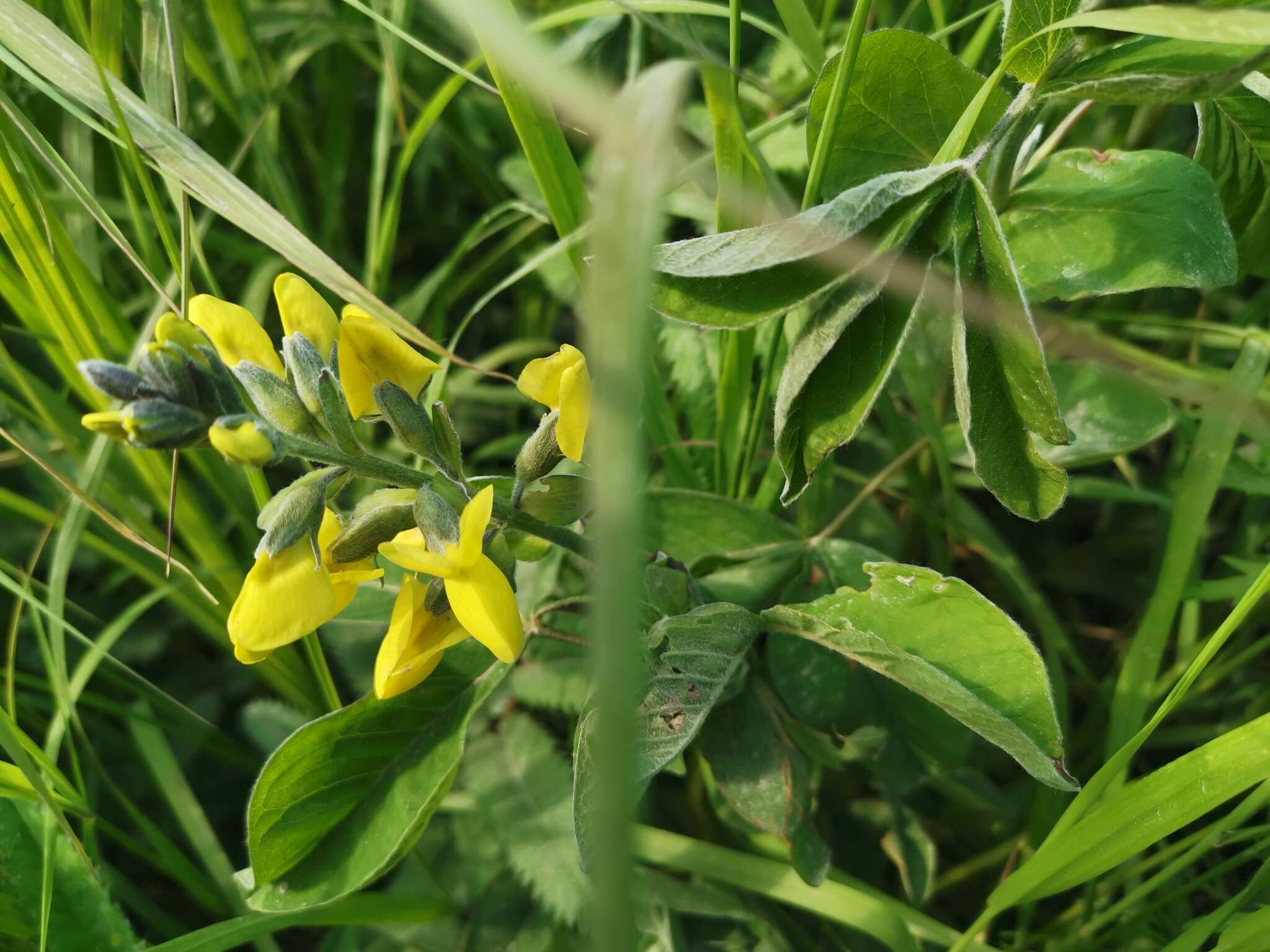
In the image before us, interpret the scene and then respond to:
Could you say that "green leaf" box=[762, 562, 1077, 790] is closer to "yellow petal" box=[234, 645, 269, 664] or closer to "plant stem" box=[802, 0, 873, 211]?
"plant stem" box=[802, 0, 873, 211]

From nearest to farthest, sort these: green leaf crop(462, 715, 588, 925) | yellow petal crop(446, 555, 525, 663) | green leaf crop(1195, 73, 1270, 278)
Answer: yellow petal crop(446, 555, 525, 663) < green leaf crop(1195, 73, 1270, 278) < green leaf crop(462, 715, 588, 925)

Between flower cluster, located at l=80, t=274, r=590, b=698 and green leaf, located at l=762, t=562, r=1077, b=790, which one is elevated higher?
flower cluster, located at l=80, t=274, r=590, b=698

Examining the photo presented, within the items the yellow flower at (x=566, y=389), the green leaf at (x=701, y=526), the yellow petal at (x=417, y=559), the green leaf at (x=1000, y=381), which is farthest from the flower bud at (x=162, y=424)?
the green leaf at (x=1000, y=381)

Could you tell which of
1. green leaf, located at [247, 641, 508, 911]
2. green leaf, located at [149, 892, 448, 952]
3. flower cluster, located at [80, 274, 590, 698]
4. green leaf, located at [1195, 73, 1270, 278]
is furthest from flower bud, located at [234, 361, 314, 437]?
green leaf, located at [1195, 73, 1270, 278]

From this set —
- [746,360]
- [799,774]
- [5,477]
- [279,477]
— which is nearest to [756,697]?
[799,774]

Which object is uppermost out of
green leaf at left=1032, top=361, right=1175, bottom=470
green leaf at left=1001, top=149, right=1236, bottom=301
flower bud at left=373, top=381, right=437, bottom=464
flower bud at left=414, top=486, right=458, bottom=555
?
green leaf at left=1001, top=149, right=1236, bottom=301

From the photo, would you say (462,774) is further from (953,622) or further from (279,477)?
(953,622)
